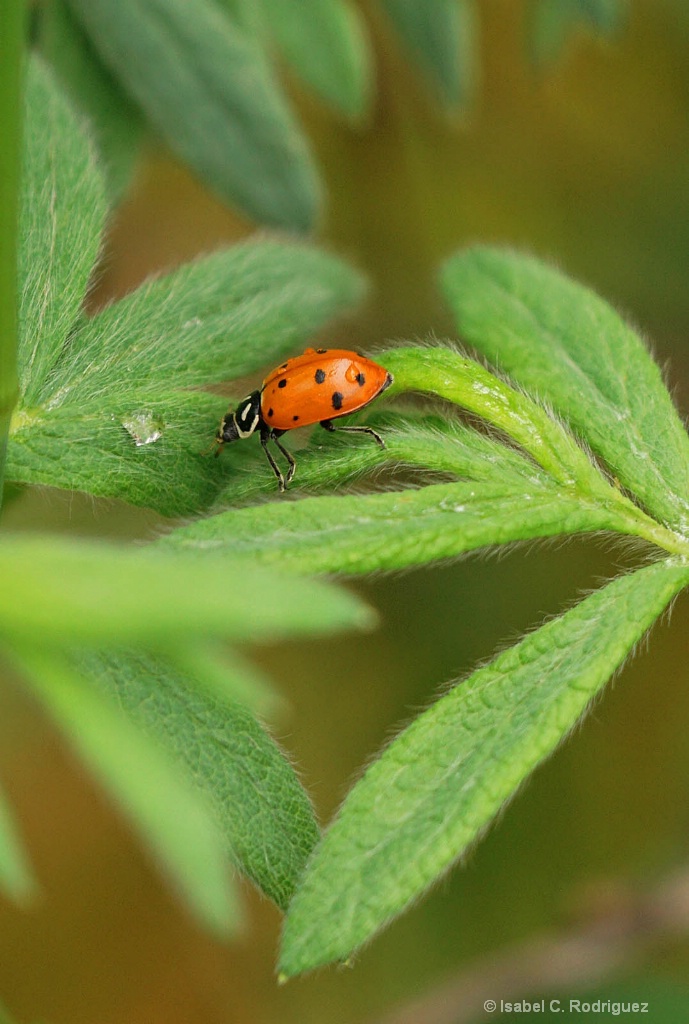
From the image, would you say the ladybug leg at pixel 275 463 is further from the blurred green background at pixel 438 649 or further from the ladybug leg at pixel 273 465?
the blurred green background at pixel 438 649

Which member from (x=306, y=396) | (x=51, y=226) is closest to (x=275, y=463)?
(x=306, y=396)

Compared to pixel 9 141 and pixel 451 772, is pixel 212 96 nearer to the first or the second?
pixel 9 141

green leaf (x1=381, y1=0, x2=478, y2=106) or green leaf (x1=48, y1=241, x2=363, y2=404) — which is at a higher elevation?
green leaf (x1=381, y1=0, x2=478, y2=106)

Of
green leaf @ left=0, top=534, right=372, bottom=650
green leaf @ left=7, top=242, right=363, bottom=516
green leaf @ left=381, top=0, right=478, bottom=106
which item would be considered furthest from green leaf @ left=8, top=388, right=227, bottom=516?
green leaf @ left=381, top=0, right=478, bottom=106

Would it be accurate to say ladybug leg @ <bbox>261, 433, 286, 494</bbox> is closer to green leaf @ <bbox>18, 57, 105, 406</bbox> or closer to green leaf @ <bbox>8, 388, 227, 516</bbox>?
green leaf @ <bbox>8, 388, 227, 516</bbox>

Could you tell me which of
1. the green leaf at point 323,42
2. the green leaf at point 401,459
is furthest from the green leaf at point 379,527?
the green leaf at point 323,42
